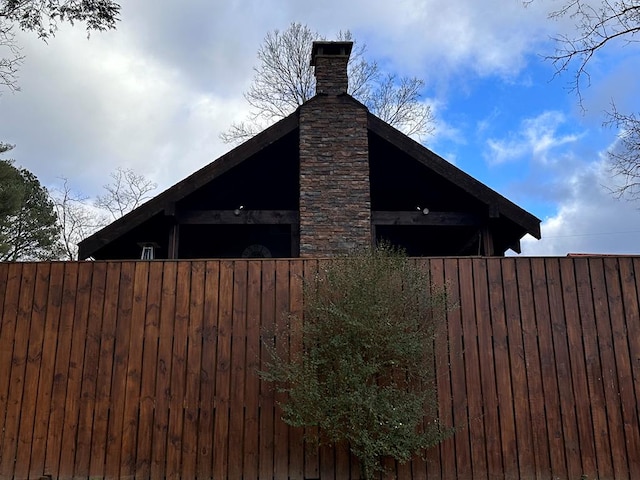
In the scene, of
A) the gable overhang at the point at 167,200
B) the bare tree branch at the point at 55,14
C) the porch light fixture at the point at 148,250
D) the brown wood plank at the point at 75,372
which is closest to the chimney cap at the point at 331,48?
the gable overhang at the point at 167,200

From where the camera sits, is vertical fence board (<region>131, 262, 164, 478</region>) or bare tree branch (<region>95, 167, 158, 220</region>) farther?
bare tree branch (<region>95, 167, 158, 220</region>)

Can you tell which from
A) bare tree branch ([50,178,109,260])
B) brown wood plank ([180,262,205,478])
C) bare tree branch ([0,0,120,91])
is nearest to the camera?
brown wood plank ([180,262,205,478])

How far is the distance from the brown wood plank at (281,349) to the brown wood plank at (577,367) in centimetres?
283

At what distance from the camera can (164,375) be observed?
5.04m

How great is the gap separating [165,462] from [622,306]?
4.83 meters

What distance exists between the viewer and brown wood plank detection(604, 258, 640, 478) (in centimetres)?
486

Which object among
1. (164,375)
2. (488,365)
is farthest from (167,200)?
(488,365)

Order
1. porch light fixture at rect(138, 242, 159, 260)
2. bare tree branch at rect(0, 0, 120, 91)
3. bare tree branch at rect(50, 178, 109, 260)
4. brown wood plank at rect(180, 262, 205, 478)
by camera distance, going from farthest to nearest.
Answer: bare tree branch at rect(50, 178, 109, 260) < porch light fixture at rect(138, 242, 159, 260) < bare tree branch at rect(0, 0, 120, 91) < brown wood plank at rect(180, 262, 205, 478)

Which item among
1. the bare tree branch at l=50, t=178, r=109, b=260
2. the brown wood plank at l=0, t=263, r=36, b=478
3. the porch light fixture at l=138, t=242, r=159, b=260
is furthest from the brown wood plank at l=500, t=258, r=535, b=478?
the bare tree branch at l=50, t=178, r=109, b=260

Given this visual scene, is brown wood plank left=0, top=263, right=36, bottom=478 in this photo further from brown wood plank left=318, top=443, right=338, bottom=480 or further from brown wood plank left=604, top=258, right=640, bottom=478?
brown wood plank left=604, top=258, right=640, bottom=478

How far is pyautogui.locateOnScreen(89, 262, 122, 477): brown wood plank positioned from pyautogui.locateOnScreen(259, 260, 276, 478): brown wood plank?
1523mm

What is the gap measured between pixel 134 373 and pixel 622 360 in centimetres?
488

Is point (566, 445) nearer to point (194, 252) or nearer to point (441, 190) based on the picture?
point (441, 190)

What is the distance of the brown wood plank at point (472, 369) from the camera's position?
15.7 ft
